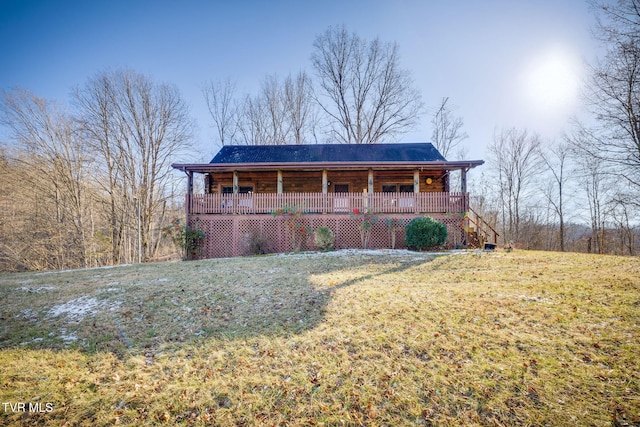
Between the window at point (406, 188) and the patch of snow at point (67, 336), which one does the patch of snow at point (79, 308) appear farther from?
the window at point (406, 188)

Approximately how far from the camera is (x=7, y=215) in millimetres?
14609

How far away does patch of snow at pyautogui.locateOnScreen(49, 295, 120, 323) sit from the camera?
4.89 meters

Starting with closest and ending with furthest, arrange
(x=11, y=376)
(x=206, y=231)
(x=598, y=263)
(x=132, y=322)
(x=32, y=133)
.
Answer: (x=11, y=376) < (x=132, y=322) < (x=598, y=263) < (x=206, y=231) < (x=32, y=133)

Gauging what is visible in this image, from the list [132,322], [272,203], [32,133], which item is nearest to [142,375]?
[132,322]

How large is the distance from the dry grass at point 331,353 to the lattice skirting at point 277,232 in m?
5.77

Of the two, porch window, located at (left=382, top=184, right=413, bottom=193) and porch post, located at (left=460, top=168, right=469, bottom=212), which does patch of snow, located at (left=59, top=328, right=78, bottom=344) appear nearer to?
porch post, located at (left=460, top=168, right=469, bottom=212)

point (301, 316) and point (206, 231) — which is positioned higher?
point (206, 231)

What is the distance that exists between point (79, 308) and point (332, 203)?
945 cm

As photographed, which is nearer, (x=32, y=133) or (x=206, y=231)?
(x=206, y=231)

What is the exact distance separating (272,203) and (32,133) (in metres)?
15.8

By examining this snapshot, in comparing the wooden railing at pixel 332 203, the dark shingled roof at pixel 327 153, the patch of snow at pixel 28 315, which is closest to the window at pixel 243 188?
the dark shingled roof at pixel 327 153

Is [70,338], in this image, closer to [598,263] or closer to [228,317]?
[228,317]

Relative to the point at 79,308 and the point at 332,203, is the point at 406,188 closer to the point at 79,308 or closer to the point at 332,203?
the point at 332,203

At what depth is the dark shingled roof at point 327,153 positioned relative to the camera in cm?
1579
